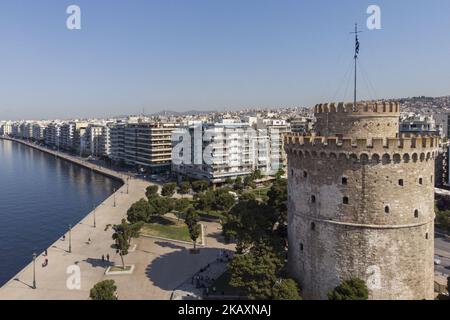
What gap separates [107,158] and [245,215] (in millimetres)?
119234

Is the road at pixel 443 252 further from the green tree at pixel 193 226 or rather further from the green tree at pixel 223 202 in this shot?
the green tree at pixel 223 202

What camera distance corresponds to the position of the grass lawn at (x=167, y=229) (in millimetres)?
52562

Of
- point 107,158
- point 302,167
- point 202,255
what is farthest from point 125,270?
point 107,158

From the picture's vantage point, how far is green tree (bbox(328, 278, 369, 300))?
86.2ft

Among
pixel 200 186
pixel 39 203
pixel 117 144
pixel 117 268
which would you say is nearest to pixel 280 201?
pixel 117 268

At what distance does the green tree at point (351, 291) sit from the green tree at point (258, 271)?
4819 millimetres

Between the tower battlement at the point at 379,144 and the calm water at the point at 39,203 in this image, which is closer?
the tower battlement at the point at 379,144

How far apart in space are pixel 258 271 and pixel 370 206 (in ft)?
30.0

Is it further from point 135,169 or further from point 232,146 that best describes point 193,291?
point 135,169

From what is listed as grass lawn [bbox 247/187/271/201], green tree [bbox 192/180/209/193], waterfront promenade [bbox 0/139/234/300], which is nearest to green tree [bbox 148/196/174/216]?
waterfront promenade [bbox 0/139/234/300]

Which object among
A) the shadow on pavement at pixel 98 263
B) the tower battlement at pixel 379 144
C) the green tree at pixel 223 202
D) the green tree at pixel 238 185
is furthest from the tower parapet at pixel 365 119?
the green tree at pixel 238 185

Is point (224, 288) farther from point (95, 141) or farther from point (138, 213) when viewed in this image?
point (95, 141)

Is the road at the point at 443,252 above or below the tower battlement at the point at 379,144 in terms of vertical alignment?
below

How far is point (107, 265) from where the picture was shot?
140ft
